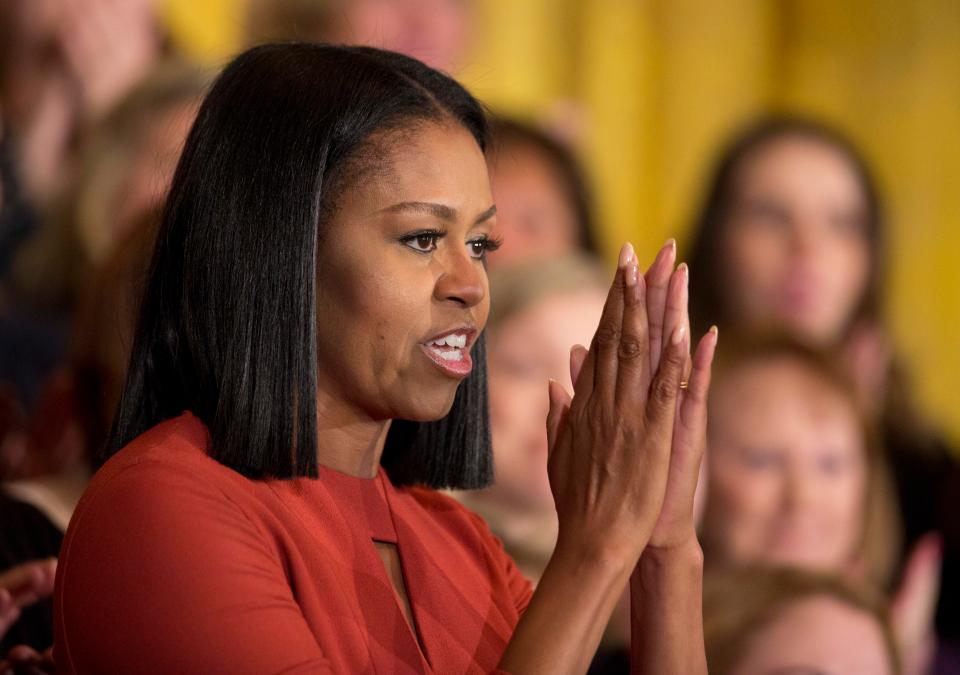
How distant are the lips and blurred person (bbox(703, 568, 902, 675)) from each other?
2.95ft

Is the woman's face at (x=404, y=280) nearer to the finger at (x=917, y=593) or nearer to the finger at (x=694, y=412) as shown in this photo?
the finger at (x=694, y=412)

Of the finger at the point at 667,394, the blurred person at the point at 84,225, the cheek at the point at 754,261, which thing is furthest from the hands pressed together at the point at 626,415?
the cheek at the point at 754,261

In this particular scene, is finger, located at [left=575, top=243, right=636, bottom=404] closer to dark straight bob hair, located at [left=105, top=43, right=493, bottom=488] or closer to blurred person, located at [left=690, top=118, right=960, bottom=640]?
dark straight bob hair, located at [left=105, top=43, right=493, bottom=488]

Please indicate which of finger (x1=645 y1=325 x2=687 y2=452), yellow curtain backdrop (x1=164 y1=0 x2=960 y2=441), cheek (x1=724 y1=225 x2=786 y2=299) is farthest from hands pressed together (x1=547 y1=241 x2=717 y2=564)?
yellow curtain backdrop (x1=164 y1=0 x2=960 y2=441)

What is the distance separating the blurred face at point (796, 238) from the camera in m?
3.86

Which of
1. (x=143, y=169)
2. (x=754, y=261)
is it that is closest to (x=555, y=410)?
(x=143, y=169)

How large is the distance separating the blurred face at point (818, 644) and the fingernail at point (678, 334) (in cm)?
91

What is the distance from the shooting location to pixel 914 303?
14.2 ft

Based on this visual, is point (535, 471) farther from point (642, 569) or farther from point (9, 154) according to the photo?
point (9, 154)

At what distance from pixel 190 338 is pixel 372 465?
0.22m

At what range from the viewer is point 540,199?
3.54m

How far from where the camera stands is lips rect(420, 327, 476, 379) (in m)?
1.26

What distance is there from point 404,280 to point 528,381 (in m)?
1.44

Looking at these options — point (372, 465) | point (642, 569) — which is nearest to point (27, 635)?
point (372, 465)
